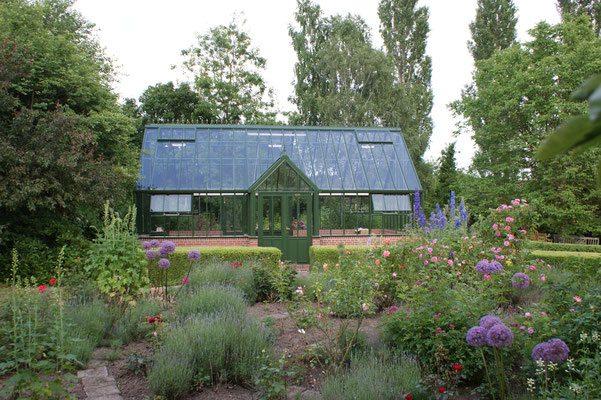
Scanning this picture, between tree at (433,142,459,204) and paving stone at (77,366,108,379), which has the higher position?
tree at (433,142,459,204)

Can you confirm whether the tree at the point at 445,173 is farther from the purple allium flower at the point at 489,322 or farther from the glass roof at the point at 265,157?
the purple allium flower at the point at 489,322

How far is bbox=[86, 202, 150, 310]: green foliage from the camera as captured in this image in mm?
5578

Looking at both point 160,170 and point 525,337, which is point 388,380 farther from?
point 160,170

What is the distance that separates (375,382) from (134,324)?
321cm

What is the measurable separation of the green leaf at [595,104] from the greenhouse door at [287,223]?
514 inches

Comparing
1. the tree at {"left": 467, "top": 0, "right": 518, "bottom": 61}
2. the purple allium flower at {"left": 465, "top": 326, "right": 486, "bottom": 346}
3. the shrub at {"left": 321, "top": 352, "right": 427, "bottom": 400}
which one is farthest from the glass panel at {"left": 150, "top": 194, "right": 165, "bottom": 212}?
the tree at {"left": 467, "top": 0, "right": 518, "bottom": 61}

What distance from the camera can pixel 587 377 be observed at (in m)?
2.76

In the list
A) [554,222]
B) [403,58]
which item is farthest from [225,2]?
[554,222]

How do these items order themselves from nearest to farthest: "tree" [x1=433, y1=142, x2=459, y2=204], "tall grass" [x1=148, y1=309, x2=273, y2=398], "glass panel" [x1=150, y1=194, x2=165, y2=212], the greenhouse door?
"tall grass" [x1=148, y1=309, x2=273, y2=398], the greenhouse door, "glass panel" [x1=150, y1=194, x2=165, y2=212], "tree" [x1=433, y1=142, x2=459, y2=204]

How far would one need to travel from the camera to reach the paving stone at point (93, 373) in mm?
3969

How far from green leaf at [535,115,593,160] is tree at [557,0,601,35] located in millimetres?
28447

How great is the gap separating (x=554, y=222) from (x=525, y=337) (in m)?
15.5

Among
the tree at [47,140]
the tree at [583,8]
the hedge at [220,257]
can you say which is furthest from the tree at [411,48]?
the tree at [47,140]

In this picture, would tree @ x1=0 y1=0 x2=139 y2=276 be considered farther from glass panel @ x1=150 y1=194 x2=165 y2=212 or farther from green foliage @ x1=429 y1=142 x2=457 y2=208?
green foliage @ x1=429 y1=142 x2=457 y2=208
